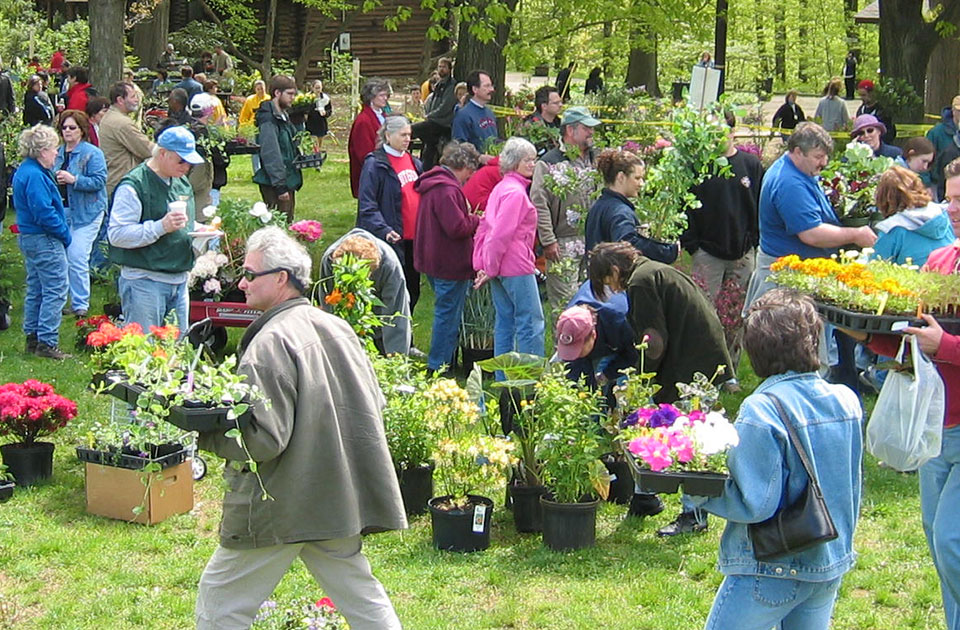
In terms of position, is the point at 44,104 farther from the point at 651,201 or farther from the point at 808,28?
the point at 808,28

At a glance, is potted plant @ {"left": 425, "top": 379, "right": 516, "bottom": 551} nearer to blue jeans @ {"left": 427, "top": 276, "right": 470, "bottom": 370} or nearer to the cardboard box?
the cardboard box

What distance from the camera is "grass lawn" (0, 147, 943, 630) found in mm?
5957

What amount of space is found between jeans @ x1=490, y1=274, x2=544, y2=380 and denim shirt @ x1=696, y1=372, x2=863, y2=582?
524 cm

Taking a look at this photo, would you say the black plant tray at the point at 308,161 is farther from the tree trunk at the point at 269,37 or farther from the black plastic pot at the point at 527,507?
the tree trunk at the point at 269,37

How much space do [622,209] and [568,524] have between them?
2460mm

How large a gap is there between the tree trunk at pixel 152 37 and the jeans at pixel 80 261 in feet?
57.2

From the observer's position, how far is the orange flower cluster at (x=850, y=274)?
5309 millimetres

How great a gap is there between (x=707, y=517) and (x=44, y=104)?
565 inches

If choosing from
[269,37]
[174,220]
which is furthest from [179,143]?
[269,37]

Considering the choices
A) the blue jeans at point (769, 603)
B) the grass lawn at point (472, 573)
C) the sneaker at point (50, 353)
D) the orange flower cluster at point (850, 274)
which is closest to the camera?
the blue jeans at point (769, 603)

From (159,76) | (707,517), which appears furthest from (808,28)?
(707,517)

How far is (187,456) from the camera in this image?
7387 millimetres

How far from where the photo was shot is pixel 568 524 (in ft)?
22.2

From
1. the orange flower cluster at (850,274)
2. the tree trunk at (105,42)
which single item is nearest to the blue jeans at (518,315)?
the orange flower cluster at (850,274)
